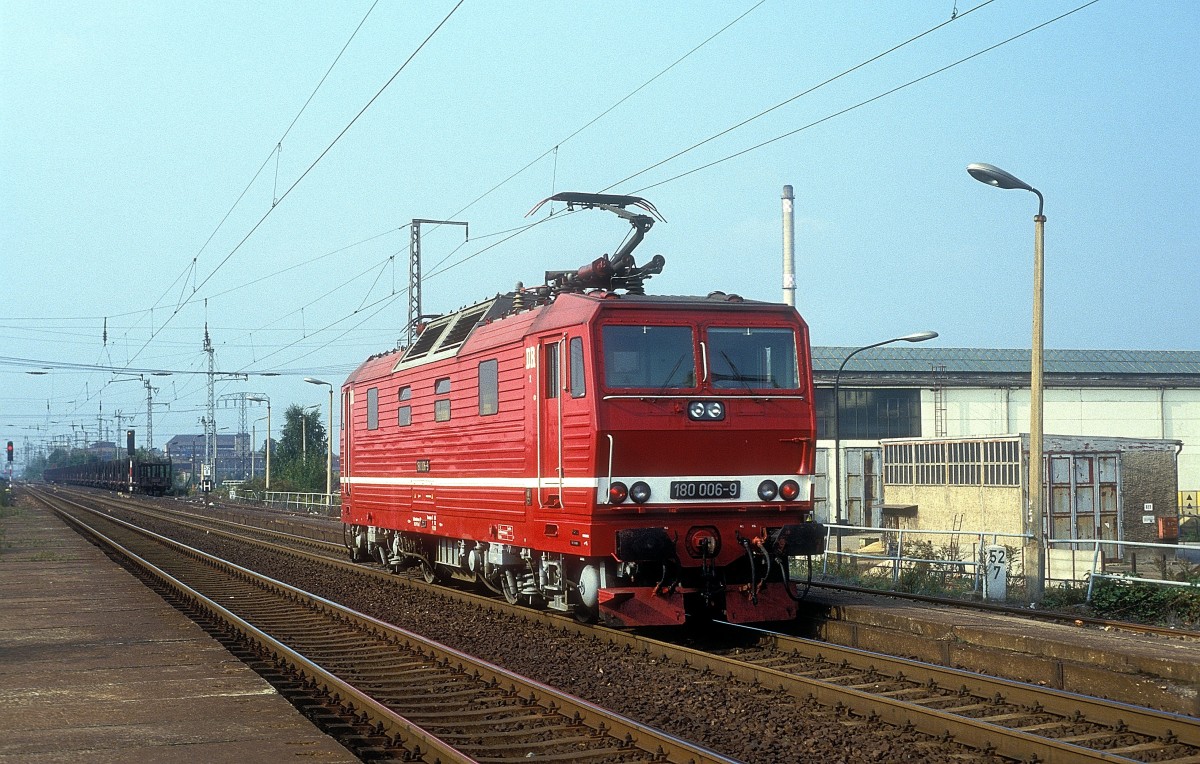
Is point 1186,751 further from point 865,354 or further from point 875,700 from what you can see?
point 865,354

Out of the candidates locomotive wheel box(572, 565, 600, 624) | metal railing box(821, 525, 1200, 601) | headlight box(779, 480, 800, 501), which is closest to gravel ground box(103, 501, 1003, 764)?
locomotive wheel box(572, 565, 600, 624)

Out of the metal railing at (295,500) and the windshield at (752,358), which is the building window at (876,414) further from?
the windshield at (752,358)

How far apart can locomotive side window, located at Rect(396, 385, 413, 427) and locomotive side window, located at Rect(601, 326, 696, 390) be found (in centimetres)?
657

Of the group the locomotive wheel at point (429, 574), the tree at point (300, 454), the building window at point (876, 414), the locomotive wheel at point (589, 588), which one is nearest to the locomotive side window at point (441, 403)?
the locomotive wheel at point (429, 574)

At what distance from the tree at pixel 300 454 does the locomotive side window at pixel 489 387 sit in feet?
180

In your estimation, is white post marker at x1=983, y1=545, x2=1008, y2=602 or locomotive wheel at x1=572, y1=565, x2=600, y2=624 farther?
white post marker at x1=983, y1=545, x2=1008, y2=602

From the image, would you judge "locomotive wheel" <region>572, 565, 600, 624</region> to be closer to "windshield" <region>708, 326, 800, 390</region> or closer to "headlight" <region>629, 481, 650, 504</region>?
"headlight" <region>629, 481, 650, 504</region>

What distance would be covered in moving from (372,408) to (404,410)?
2.23 meters

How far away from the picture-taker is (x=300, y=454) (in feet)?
277

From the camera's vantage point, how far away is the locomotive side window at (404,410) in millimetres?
18281

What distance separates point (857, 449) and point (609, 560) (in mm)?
33204

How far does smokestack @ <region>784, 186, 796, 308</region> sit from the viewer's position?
2475cm

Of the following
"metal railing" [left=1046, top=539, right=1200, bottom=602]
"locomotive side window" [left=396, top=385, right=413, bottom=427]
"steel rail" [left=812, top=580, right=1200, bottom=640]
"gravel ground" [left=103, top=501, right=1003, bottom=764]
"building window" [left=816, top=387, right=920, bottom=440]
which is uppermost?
"building window" [left=816, top=387, right=920, bottom=440]

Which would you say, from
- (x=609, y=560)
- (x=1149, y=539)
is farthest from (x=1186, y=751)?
(x=1149, y=539)
